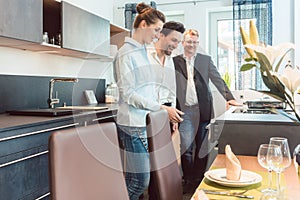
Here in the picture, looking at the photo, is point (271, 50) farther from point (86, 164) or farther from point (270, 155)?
point (86, 164)

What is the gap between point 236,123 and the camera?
182cm

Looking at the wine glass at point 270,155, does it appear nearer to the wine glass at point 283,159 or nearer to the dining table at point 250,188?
the wine glass at point 283,159

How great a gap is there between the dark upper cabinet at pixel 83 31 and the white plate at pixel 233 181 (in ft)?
6.58

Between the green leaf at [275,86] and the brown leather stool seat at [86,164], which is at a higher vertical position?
the green leaf at [275,86]

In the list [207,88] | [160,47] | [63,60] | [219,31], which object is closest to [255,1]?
[219,31]

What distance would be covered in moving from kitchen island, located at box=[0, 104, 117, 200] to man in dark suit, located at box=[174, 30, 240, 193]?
1.18m

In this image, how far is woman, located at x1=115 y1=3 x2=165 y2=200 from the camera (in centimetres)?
201

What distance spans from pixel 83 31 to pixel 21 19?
910 mm

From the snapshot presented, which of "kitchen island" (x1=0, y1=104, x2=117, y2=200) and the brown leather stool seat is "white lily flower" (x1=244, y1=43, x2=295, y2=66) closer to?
the brown leather stool seat

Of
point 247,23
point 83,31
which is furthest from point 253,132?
point 247,23

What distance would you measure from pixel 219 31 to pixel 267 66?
3.81 meters

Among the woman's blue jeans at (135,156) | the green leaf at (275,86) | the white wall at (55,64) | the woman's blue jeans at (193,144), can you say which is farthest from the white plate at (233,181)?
the white wall at (55,64)

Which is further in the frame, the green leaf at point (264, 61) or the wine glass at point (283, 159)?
the wine glass at point (283, 159)

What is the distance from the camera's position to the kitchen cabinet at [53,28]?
7.51 feet
